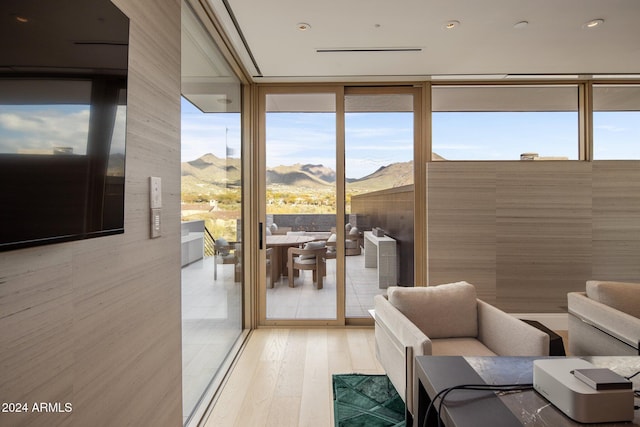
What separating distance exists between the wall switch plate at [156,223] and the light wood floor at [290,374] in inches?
52.7

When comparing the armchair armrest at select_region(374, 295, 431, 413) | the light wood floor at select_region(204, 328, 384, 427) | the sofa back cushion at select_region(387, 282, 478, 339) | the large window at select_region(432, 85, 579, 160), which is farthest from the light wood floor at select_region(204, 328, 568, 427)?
the large window at select_region(432, 85, 579, 160)

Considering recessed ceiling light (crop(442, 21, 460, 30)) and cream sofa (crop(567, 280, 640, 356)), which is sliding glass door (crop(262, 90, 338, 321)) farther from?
cream sofa (crop(567, 280, 640, 356))

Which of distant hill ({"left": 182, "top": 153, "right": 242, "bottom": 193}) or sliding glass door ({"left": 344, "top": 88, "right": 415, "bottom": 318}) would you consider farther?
sliding glass door ({"left": 344, "top": 88, "right": 415, "bottom": 318})

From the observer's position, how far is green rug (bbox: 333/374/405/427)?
6.75ft

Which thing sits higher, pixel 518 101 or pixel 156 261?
pixel 518 101

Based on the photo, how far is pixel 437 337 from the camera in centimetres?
230

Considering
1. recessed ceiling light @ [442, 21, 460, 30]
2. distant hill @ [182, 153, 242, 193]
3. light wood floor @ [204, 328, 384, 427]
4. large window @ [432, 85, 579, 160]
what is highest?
recessed ceiling light @ [442, 21, 460, 30]

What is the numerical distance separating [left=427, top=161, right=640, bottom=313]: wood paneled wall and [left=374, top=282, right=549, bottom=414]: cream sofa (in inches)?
48.8

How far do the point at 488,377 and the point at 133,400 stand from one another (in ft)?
4.00

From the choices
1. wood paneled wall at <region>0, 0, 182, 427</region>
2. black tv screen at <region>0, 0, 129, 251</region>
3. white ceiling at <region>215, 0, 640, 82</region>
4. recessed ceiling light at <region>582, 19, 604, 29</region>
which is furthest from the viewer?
recessed ceiling light at <region>582, 19, 604, 29</region>

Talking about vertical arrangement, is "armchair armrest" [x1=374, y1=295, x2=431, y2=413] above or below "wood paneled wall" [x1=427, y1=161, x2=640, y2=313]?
below

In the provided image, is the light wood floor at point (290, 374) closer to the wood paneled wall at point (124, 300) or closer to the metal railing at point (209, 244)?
the wood paneled wall at point (124, 300)

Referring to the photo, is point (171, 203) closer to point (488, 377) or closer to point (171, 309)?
point (171, 309)

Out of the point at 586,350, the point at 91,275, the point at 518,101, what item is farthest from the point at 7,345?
the point at 518,101
